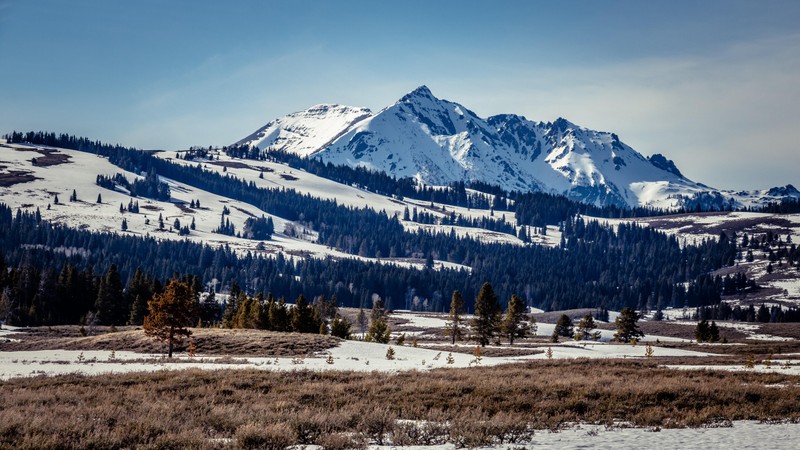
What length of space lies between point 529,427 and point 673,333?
124 metres

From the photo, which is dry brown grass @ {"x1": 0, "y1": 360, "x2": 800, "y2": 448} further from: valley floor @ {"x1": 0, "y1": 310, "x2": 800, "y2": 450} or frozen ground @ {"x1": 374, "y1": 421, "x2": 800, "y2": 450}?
frozen ground @ {"x1": 374, "y1": 421, "x2": 800, "y2": 450}

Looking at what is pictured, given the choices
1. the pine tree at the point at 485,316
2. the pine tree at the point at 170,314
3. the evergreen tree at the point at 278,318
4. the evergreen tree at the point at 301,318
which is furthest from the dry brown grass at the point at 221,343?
the pine tree at the point at 485,316

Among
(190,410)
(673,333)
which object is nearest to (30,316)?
(190,410)

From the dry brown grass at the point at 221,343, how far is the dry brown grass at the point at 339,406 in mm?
24613

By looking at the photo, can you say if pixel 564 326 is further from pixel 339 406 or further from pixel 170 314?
pixel 339 406

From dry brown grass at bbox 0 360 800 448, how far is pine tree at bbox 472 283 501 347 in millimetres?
50143

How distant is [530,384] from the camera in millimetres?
26594

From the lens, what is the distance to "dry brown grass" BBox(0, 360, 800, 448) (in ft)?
52.6

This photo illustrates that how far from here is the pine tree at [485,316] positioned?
81.3m

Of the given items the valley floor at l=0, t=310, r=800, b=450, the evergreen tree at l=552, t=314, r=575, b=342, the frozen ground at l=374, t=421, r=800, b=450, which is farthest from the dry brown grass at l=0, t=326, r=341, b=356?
the evergreen tree at l=552, t=314, r=575, b=342

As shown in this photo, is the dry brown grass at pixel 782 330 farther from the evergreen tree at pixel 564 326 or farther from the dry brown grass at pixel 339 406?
the dry brown grass at pixel 339 406

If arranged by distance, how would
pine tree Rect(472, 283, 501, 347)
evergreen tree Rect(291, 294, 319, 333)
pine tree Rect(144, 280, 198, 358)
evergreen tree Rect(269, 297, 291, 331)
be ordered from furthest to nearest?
evergreen tree Rect(269, 297, 291, 331), evergreen tree Rect(291, 294, 319, 333), pine tree Rect(472, 283, 501, 347), pine tree Rect(144, 280, 198, 358)

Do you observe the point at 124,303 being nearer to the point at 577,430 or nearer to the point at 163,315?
the point at 163,315

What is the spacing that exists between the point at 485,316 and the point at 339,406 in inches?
2445
